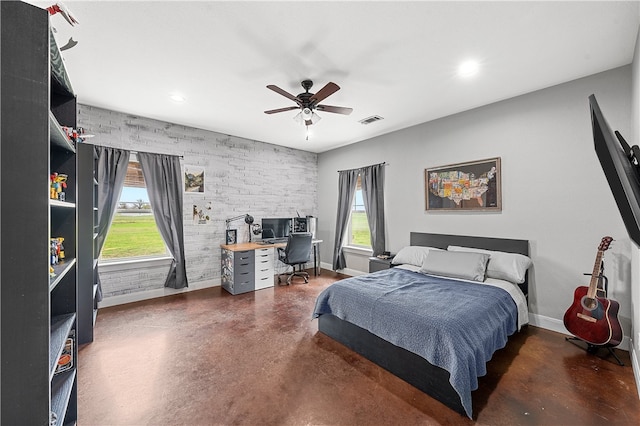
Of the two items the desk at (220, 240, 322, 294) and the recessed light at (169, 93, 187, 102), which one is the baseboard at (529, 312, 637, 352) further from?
the recessed light at (169, 93, 187, 102)

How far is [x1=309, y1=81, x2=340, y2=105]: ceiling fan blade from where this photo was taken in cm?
239

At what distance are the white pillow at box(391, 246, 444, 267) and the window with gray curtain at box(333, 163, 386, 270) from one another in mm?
772

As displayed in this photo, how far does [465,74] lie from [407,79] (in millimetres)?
571

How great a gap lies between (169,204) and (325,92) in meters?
3.09

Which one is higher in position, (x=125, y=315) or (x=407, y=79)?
(x=407, y=79)

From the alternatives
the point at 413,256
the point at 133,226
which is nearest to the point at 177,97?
the point at 133,226

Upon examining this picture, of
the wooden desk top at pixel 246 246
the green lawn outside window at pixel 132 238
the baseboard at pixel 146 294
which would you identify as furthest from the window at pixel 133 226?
the wooden desk top at pixel 246 246

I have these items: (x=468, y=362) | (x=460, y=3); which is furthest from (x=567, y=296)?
(x=460, y=3)

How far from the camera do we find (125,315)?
136 inches

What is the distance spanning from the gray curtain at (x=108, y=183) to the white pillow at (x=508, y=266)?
4.97m

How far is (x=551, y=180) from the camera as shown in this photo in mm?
3020

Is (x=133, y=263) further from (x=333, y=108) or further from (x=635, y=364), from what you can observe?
(x=635, y=364)

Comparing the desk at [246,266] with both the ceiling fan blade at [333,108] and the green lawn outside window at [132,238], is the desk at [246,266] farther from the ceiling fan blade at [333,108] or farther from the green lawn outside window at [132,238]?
the ceiling fan blade at [333,108]

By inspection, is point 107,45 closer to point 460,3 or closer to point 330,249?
point 460,3
